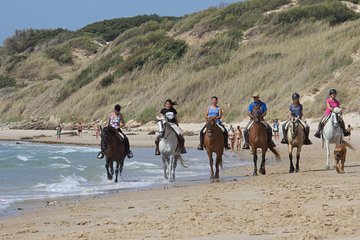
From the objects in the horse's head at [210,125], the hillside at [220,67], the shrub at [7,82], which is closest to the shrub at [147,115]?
the hillside at [220,67]

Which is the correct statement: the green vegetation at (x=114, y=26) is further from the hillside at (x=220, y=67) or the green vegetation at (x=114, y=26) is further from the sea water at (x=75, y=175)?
the sea water at (x=75, y=175)

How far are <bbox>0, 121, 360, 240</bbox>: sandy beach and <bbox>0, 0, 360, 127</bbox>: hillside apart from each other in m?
23.2

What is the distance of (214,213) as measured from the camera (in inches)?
392

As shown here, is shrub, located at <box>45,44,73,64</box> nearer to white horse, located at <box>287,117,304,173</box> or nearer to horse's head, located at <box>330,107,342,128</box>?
white horse, located at <box>287,117,304,173</box>

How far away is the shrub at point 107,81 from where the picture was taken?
60188 millimetres

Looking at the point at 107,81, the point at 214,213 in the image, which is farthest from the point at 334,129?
the point at 107,81

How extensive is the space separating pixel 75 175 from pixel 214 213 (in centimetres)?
1111

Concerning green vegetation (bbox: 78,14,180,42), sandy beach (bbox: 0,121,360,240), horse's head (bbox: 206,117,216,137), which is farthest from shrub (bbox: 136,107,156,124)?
green vegetation (bbox: 78,14,180,42)

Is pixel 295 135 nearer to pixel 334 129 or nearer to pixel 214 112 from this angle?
pixel 334 129

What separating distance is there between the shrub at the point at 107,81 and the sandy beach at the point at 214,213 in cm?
4541

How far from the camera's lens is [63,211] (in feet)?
39.4

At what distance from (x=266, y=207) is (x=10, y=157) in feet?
68.2

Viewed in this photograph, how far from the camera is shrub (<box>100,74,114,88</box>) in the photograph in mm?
60188

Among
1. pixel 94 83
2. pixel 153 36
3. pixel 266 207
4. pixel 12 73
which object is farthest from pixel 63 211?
pixel 12 73
